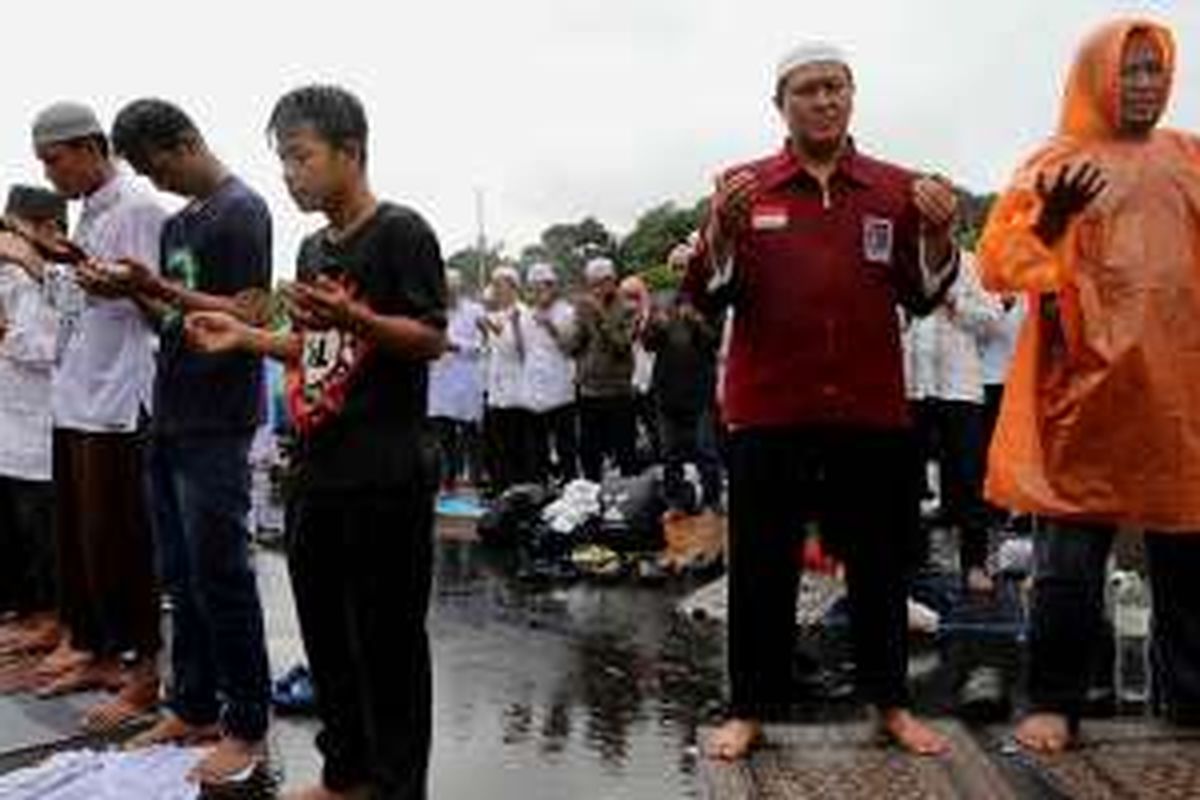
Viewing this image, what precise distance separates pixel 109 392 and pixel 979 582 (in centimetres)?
491

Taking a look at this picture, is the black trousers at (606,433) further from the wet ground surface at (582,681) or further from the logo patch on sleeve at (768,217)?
the logo patch on sleeve at (768,217)

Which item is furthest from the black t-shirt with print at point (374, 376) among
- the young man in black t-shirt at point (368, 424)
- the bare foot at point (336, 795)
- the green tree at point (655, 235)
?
the green tree at point (655, 235)

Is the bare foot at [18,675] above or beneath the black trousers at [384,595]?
beneath

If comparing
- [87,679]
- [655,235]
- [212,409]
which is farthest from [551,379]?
[655,235]

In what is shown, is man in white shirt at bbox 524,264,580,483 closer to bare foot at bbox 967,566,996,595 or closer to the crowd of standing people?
bare foot at bbox 967,566,996,595

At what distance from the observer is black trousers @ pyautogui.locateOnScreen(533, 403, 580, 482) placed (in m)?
14.8

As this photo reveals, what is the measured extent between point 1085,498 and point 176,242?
301 cm

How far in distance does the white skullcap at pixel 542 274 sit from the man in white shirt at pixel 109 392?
8322 mm

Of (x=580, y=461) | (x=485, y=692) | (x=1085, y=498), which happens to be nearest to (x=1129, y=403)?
(x=1085, y=498)

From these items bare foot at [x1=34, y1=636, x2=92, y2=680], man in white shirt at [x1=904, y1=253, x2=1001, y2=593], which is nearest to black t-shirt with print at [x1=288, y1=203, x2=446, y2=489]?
bare foot at [x1=34, y1=636, x2=92, y2=680]

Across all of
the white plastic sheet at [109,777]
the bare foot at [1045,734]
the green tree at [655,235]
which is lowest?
the white plastic sheet at [109,777]

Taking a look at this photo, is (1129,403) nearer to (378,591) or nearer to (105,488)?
(378,591)

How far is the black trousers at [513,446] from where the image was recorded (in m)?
14.9

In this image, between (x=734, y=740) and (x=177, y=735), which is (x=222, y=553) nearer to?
(x=177, y=735)
